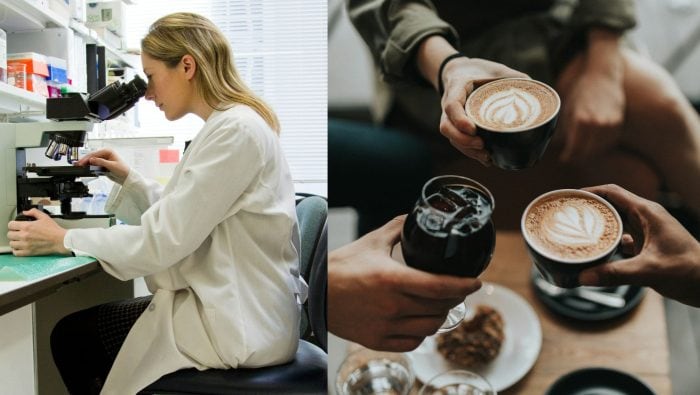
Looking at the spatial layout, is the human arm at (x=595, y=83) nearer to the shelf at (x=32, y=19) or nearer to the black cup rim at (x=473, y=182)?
the black cup rim at (x=473, y=182)

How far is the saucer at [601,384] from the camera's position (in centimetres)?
114

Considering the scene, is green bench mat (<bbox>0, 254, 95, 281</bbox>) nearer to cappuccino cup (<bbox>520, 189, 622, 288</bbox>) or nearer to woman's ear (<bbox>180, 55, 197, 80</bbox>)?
woman's ear (<bbox>180, 55, 197, 80</bbox>)

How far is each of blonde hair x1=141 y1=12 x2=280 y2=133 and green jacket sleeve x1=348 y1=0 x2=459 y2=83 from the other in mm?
457

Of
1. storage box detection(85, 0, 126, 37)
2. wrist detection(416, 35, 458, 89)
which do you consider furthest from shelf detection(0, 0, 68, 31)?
wrist detection(416, 35, 458, 89)

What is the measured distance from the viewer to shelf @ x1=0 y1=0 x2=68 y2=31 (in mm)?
1992

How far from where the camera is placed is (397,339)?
45.8 inches

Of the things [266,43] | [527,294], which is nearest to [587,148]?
[527,294]

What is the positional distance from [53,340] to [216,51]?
3.23 ft

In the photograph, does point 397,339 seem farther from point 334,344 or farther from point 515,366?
point 515,366

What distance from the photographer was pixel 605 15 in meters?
1.06

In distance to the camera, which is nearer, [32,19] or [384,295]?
[384,295]

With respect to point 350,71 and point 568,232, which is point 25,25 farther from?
point 568,232

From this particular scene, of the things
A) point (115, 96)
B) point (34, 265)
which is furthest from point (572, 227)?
point (115, 96)

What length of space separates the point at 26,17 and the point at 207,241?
5.00ft
